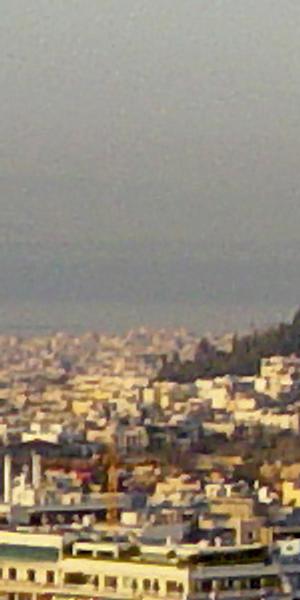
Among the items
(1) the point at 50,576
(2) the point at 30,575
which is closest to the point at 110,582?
(1) the point at 50,576

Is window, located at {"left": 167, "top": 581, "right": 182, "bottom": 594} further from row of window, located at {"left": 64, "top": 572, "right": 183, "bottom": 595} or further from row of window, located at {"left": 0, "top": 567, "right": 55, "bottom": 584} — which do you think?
row of window, located at {"left": 0, "top": 567, "right": 55, "bottom": 584}

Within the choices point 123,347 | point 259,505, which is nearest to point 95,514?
point 259,505

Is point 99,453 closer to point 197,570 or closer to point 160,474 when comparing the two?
point 160,474

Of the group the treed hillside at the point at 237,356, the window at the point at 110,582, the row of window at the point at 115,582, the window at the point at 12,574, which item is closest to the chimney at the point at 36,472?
the treed hillside at the point at 237,356

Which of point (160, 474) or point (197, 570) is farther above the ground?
point (160, 474)

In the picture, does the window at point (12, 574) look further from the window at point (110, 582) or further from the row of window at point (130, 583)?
the window at point (110, 582)

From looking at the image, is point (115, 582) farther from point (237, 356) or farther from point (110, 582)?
point (237, 356)
